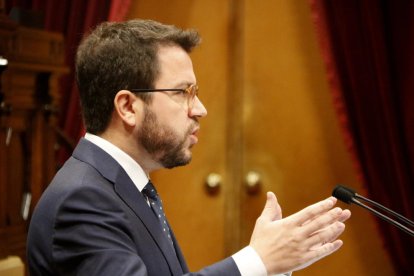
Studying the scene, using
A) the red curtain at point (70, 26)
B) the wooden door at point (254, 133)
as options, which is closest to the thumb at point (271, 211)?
the wooden door at point (254, 133)

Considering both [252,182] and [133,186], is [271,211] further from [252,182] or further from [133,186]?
[252,182]

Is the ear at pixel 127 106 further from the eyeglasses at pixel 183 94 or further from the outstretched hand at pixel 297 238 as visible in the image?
the outstretched hand at pixel 297 238

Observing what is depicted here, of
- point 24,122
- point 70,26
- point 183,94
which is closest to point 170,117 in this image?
point 183,94

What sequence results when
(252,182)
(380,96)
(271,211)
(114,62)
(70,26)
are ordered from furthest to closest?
(70,26) → (252,182) → (380,96) → (114,62) → (271,211)

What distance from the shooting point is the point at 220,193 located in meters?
3.13

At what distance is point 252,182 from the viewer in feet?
9.93

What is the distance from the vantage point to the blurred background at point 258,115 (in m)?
2.65

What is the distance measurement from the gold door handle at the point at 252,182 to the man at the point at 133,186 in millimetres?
1449

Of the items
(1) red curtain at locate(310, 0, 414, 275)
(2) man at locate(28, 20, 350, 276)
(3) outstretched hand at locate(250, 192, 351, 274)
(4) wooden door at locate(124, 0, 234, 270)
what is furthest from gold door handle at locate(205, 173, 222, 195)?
(3) outstretched hand at locate(250, 192, 351, 274)

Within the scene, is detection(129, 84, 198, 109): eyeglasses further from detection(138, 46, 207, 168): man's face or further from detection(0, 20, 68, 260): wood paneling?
detection(0, 20, 68, 260): wood paneling

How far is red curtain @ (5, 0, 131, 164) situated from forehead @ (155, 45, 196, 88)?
1761mm

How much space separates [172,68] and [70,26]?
1.91 metres

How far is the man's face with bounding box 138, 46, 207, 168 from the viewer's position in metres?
1.51

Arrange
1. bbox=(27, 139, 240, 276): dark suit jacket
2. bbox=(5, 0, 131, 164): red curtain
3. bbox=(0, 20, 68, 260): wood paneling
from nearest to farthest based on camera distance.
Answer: bbox=(27, 139, 240, 276): dark suit jacket
bbox=(0, 20, 68, 260): wood paneling
bbox=(5, 0, 131, 164): red curtain
